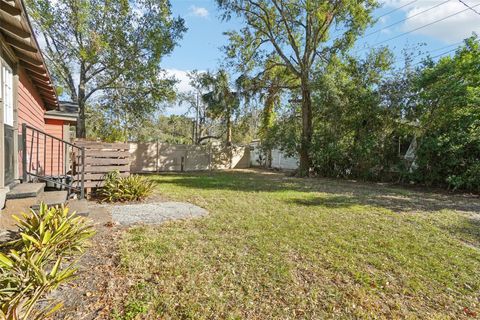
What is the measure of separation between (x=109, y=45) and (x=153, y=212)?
1089cm

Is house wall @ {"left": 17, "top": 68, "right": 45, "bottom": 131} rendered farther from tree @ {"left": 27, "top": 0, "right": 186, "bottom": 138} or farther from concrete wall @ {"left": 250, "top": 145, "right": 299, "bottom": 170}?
concrete wall @ {"left": 250, "top": 145, "right": 299, "bottom": 170}

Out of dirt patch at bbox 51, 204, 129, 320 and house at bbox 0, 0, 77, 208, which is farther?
house at bbox 0, 0, 77, 208

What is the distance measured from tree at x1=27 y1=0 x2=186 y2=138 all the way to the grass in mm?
10709

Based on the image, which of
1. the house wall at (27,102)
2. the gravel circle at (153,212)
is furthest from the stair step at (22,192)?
the house wall at (27,102)

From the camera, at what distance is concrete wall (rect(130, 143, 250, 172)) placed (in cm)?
1409

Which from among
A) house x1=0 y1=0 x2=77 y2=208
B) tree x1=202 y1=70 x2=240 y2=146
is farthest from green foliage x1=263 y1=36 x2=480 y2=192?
house x1=0 y1=0 x2=77 y2=208

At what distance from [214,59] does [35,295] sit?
14.9m

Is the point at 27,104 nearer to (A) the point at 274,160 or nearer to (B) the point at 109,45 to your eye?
(B) the point at 109,45

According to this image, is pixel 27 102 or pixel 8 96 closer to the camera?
pixel 8 96

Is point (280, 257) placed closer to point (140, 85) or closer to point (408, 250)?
point (408, 250)

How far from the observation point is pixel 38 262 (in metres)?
2.41

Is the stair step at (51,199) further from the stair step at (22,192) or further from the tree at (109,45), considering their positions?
the tree at (109,45)

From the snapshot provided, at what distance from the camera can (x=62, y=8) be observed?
39.0 feet

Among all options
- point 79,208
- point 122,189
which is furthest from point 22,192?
point 122,189
